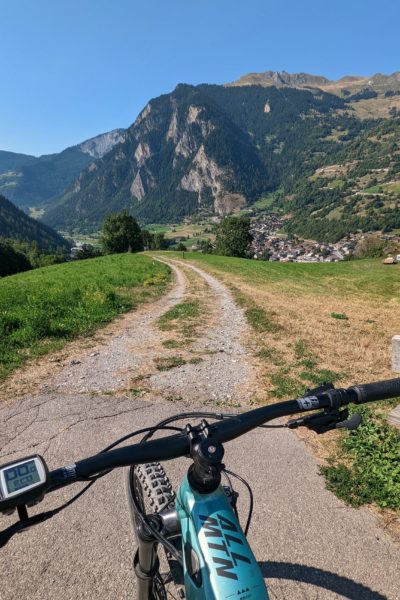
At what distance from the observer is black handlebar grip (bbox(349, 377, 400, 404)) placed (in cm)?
257

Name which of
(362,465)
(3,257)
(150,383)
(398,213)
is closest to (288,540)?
(362,465)

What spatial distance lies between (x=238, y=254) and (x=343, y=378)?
240ft

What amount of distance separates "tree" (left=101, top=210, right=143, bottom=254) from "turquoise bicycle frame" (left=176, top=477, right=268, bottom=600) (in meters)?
83.2

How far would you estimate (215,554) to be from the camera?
1.92 meters

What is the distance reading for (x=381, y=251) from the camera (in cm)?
5428

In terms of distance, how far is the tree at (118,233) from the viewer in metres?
83.0

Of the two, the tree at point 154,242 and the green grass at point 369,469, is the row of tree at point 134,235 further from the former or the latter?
the green grass at point 369,469

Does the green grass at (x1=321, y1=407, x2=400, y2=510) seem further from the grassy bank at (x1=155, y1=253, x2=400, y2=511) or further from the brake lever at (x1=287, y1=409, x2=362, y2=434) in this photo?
the brake lever at (x1=287, y1=409, x2=362, y2=434)

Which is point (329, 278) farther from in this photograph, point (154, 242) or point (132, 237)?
point (154, 242)

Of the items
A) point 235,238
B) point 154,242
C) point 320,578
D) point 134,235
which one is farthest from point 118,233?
point 320,578

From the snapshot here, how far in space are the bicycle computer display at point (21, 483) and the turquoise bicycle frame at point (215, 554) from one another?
0.95 m

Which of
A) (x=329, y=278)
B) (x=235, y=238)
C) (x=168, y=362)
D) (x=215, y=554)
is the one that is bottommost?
(x=329, y=278)

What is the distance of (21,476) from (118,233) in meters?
85.6

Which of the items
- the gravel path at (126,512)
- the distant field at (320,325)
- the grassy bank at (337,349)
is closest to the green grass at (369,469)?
the grassy bank at (337,349)
